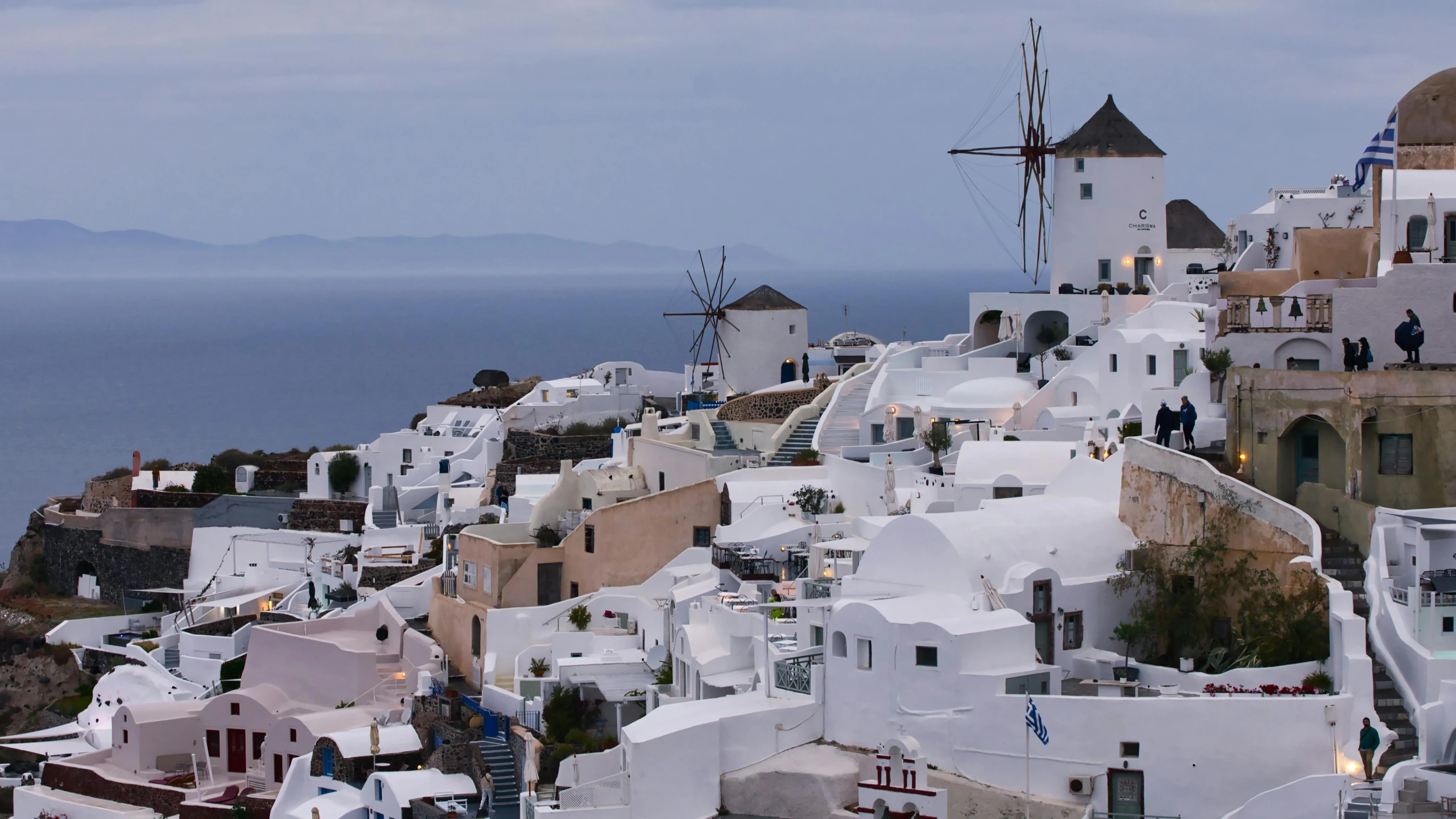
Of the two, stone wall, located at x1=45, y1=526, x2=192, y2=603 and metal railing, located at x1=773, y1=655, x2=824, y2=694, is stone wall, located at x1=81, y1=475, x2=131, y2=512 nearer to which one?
stone wall, located at x1=45, y1=526, x2=192, y2=603

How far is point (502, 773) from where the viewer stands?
84.6 ft

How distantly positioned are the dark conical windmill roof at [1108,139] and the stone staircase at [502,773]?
17.3 metres

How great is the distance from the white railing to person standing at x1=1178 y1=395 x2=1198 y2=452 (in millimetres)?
8003

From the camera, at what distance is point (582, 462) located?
1500 inches

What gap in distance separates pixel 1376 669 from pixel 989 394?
1420 centimetres

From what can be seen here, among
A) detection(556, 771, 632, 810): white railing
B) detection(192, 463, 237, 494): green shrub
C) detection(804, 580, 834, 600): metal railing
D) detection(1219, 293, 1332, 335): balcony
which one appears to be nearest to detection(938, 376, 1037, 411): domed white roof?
detection(1219, 293, 1332, 335): balcony

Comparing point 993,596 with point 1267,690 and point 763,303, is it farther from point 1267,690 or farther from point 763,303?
point 763,303

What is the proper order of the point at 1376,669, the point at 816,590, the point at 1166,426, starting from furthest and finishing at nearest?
the point at 1166,426 → the point at 816,590 → the point at 1376,669

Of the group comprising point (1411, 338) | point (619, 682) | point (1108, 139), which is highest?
point (1108, 139)

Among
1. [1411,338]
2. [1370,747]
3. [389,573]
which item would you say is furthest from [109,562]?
[1370,747]

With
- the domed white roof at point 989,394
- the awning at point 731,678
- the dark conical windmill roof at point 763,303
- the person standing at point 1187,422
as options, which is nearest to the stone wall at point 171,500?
the dark conical windmill roof at point 763,303

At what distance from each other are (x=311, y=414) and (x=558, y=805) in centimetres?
9055

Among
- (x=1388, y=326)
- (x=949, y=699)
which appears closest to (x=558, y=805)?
(x=949, y=699)

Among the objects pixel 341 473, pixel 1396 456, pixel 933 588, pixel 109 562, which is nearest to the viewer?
pixel 1396 456
